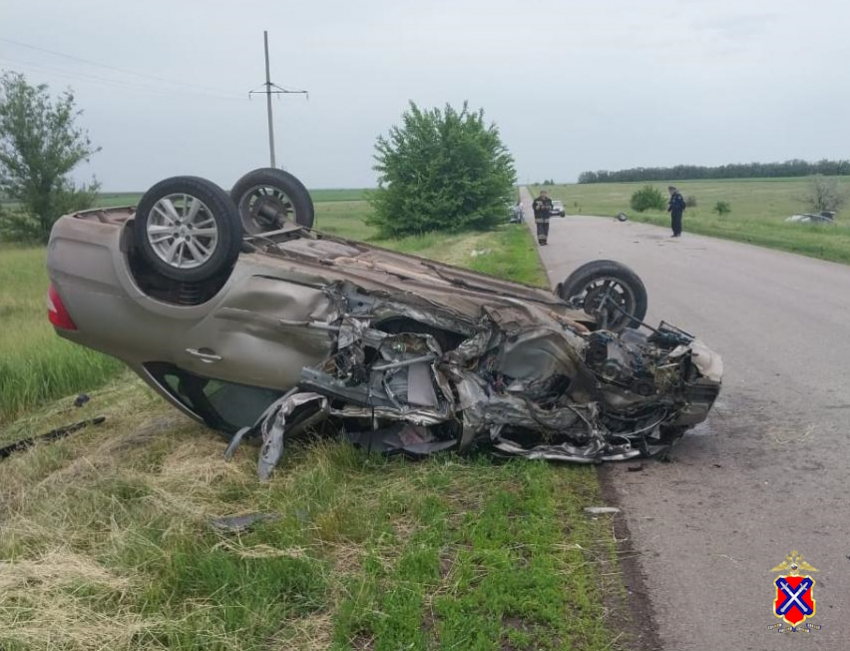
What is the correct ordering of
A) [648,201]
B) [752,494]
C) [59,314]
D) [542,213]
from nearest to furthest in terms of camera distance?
1. [752,494]
2. [59,314]
3. [542,213]
4. [648,201]

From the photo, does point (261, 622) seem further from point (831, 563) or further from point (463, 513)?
point (831, 563)

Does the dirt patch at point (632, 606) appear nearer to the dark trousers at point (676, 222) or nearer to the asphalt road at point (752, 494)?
the asphalt road at point (752, 494)

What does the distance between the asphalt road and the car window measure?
7.29ft

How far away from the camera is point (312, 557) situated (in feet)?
11.9

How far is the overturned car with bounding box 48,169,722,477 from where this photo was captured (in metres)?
4.84

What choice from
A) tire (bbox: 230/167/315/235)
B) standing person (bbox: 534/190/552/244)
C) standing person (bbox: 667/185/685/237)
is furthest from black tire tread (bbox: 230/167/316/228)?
standing person (bbox: 667/185/685/237)

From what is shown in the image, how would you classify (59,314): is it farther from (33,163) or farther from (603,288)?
(33,163)

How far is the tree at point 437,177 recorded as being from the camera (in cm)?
3078

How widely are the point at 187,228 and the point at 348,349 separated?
127cm

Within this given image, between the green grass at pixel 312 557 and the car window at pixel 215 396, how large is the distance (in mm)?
210

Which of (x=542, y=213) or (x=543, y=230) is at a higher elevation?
(x=542, y=213)

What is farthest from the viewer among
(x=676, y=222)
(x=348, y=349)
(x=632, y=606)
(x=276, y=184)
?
(x=676, y=222)

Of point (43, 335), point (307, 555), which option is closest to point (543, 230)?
point (43, 335)

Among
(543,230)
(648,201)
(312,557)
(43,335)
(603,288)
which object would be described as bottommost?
(43,335)
